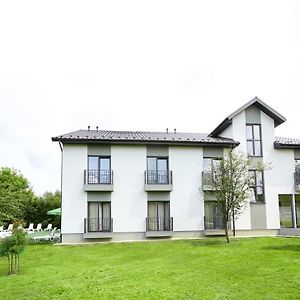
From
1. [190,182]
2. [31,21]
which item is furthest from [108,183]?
[31,21]

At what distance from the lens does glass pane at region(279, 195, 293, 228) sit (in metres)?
23.7

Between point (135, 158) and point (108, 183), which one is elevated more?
point (135, 158)

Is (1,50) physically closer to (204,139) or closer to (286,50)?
(286,50)

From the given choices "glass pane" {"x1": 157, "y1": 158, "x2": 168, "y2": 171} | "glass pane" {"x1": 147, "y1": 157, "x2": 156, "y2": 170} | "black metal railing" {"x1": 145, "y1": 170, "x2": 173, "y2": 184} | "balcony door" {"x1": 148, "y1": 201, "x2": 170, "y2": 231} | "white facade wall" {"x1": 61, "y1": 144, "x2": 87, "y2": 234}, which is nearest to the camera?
"white facade wall" {"x1": 61, "y1": 144, "x2": 87, "y2": 234}

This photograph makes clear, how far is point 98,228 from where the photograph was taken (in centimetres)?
2128

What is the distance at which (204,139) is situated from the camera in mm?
23781

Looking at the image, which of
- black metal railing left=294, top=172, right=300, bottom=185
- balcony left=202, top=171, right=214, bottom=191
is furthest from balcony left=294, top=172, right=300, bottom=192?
balcony left=202, top=171, right=214, bottom=191

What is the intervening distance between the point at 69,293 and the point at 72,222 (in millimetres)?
11781

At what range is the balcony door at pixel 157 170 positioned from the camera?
881 inches

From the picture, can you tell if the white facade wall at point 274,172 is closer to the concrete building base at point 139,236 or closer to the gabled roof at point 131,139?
the concrete building base at point 139,236

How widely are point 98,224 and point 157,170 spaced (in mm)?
4908

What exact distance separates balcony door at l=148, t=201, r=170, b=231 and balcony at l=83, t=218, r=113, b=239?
8.15 feet

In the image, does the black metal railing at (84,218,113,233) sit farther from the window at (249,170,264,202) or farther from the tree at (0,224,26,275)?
the window at (249,170,264,202)

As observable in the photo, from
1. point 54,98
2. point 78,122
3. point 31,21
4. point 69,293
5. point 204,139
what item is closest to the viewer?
point 69,293
